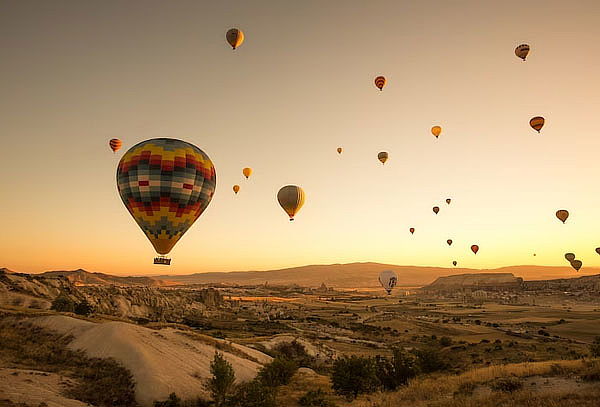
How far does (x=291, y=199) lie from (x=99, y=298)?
59638 millimetres

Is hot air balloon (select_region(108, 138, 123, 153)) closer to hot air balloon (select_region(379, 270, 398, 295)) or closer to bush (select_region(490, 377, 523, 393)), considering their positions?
bush (select_region(490, 377, 523, 393))

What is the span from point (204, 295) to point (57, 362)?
10628cm

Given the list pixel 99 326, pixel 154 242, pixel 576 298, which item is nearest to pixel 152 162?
pixel 154 242

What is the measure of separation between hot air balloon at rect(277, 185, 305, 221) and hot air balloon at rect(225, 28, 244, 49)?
20.8m

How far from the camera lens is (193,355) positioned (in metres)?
35.1

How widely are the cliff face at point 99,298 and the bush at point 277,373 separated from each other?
58990 mm

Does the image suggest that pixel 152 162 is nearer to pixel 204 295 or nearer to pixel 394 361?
pixel 394 361

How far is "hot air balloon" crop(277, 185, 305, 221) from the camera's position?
5500 cm

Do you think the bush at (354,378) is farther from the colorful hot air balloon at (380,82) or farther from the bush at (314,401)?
the colorful hot air balloon at (380,82)

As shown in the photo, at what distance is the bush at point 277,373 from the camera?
30.9m

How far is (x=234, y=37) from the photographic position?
140 ft

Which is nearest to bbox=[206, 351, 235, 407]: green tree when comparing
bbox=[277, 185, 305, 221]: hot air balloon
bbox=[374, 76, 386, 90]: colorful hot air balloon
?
bbox=[277, 185, 305, 221]: hot air balloon

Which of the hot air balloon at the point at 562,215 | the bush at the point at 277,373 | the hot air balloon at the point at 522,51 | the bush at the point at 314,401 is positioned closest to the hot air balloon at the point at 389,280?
the hot air balloon at the point at 562,215

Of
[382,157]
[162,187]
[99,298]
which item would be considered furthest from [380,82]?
[99,298]
